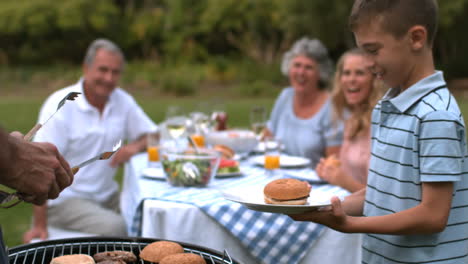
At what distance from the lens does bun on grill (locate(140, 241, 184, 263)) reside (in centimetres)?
199

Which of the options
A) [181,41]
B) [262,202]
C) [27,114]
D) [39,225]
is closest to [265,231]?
[262,202]

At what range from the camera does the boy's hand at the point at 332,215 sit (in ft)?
6.11

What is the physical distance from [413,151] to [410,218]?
23cm

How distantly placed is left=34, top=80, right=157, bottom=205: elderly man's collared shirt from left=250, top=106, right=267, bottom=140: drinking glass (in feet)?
3.34

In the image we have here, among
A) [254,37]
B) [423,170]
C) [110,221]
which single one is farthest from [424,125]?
[254,37]

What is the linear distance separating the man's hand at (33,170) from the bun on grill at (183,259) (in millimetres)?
546

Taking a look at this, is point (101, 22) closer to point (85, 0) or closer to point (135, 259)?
point (85, 0)

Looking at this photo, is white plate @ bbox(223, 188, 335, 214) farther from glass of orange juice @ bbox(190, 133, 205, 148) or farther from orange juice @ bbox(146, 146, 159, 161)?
glass of orange juice @ bbox(190, 133, 205, 148)

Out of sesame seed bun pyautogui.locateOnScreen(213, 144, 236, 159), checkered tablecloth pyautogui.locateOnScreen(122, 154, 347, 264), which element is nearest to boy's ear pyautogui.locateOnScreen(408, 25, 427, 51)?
checkered tablecloth pyautogui.locateOnScreen(122, 154, 347, 264)

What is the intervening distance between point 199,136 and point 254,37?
2474cm

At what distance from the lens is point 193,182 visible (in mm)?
2932

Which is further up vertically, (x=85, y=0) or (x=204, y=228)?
(x=85, y=0)

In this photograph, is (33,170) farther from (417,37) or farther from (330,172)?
(330,172)

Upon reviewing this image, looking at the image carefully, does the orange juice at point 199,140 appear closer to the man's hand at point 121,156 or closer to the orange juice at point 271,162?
the man's hand at point 121,156
